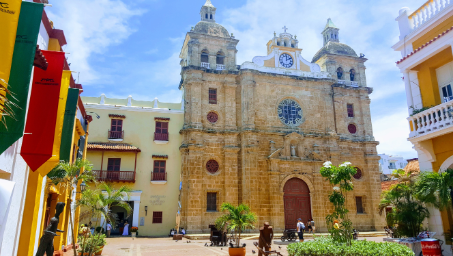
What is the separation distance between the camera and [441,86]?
39.0ft

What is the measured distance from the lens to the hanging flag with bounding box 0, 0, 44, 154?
6.34 metres

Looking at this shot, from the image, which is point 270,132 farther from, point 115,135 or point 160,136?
point 115,135

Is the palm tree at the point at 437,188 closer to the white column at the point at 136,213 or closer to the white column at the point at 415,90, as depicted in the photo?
the white column at the point at 415,90

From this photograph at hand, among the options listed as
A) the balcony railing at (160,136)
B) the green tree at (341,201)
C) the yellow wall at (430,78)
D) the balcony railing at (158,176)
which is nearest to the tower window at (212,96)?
the balcony railing at (160,136)

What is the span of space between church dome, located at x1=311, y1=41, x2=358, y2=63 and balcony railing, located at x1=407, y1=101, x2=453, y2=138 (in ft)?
61.6

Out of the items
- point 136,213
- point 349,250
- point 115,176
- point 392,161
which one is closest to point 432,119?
point 349,250

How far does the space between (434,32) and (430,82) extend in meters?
1.73

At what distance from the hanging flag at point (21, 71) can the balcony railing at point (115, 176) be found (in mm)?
16249

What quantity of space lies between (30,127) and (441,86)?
12.8 meters

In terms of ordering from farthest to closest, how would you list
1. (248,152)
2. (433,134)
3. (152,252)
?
(248,152) < (152,252) < (433,134)

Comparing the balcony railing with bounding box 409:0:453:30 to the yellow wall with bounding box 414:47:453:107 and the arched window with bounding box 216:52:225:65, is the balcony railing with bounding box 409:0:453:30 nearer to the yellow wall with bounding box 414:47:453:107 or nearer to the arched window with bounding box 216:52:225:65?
the yellow wall with bounding box 414:47:453:107

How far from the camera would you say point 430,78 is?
39.5ft

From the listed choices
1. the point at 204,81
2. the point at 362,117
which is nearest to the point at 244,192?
the point at 204,81

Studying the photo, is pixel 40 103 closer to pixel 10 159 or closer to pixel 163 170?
pixel 10 159
